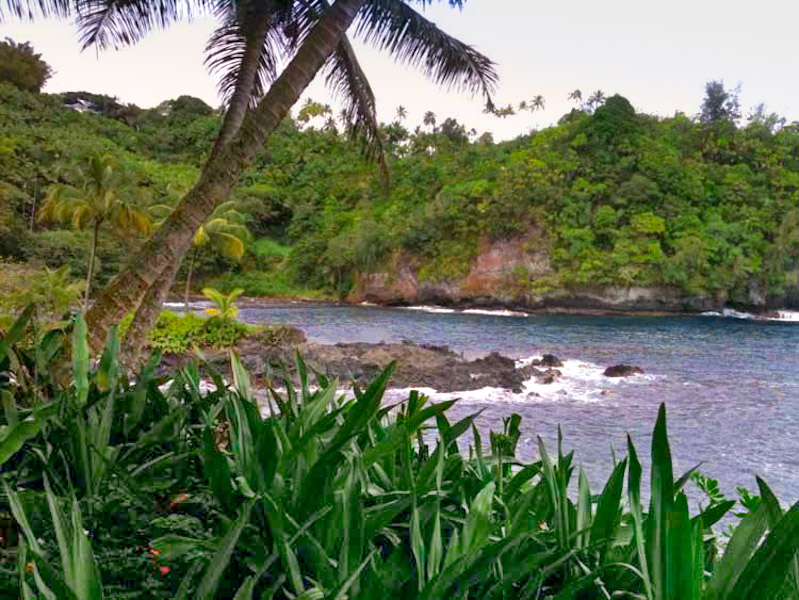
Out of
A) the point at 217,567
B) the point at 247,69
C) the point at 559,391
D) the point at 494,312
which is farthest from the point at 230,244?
the point at 217,567

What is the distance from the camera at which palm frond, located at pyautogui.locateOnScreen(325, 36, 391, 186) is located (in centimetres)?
629

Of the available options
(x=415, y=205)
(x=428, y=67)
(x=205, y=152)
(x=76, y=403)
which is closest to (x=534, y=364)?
(x=428, y=67)

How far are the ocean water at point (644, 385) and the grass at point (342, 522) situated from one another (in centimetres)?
32

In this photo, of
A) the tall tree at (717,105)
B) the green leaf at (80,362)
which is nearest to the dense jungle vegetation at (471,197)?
the tall tree at (717,105)

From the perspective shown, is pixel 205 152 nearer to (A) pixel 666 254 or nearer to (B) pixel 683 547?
(A) pixel 666 254

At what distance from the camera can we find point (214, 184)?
14.9 ft

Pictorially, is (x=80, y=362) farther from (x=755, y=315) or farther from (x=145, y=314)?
(x=755, y=315)

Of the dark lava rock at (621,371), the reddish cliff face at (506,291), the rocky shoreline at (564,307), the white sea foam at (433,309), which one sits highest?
the reddish cliff face at (506,291)

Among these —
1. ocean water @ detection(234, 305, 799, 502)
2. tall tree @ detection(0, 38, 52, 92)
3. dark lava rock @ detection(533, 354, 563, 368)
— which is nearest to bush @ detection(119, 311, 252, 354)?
ocean water @ detection(234, 305, 799, 502)

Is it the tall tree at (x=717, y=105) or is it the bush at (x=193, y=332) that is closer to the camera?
the bush at (x=193, y=332)

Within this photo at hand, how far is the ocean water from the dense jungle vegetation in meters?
6.82

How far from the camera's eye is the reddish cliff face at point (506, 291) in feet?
133

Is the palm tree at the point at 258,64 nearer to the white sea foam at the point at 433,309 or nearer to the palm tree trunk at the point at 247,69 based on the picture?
the palm tree trunk at the point at 247,69

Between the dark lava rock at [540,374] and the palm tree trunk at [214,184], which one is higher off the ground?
the palm tree trunk at [214,184]
